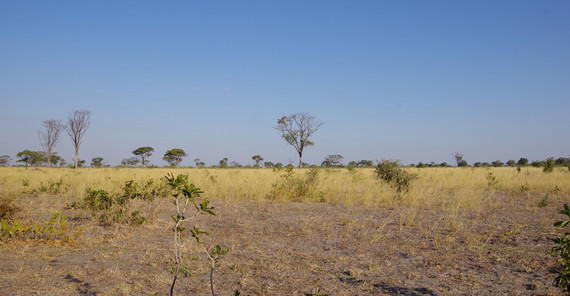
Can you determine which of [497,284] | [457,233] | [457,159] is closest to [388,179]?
[457,233]

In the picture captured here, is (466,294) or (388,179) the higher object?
(388,179)

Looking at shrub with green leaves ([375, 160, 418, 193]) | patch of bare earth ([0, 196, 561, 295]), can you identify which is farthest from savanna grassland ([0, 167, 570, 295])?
shrub with green leaves ([375, 160, 418, 193])

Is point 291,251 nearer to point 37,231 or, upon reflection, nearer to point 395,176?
point 37,231

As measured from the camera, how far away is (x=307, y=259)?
4562 millimetres

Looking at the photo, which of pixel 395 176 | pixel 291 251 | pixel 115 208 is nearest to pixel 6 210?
pixel 115 208

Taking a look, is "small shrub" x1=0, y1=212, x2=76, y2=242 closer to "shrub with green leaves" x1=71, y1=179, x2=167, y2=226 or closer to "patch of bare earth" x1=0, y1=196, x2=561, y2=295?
"patch of bare earth" x1=0, y1=196, x2=561, y2=295

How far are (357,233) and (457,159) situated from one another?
50.8 metres

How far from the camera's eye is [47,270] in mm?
4016

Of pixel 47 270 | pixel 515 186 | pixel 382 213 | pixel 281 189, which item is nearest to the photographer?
pixel 47 270

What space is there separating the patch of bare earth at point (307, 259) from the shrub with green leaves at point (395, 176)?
3.61m

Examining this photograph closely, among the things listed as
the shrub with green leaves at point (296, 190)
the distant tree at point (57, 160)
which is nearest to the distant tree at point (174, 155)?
the distant tree at point (57, 160)

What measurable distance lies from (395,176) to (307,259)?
7.61 m

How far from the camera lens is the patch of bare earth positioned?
11.7 ft

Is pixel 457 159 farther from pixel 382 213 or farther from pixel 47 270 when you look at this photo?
pixel 47 270
